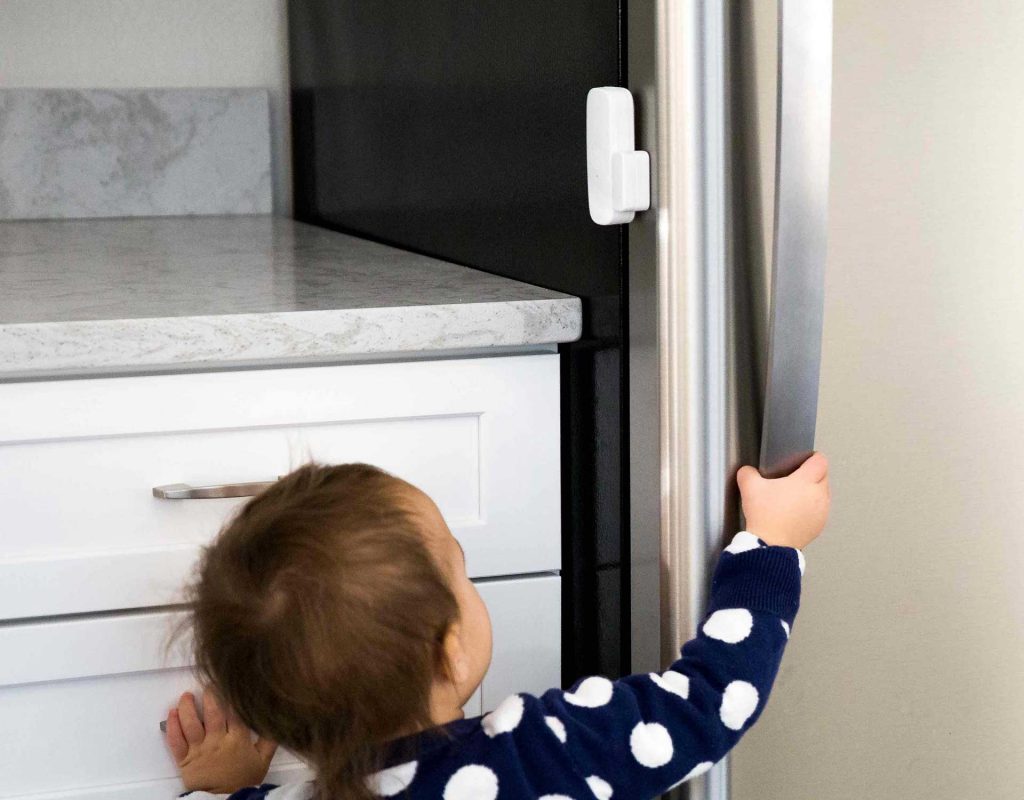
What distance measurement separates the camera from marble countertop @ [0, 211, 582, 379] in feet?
3.05

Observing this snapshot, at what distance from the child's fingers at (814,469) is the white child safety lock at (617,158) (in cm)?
21

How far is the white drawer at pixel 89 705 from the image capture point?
38.2 inches

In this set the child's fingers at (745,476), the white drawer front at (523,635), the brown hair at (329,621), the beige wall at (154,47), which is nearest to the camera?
the brown hair at (329,621)

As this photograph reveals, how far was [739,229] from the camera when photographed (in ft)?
2.71

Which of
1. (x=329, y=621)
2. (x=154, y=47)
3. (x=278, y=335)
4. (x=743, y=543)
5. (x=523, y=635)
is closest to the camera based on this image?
(x=329, y=621)

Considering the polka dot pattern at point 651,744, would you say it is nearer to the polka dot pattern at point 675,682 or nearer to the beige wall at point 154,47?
the polka dot pattern at point 675,682

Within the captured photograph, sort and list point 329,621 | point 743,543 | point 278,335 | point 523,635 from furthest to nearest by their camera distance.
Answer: point 523,635 → point 278,335 → point 743,543 → point 329,621

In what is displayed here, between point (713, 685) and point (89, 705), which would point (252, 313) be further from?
point (713, 685)

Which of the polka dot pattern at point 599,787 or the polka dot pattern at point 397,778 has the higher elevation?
the polka dot pattern at point 397,778

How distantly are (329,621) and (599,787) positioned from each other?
197 millimetres

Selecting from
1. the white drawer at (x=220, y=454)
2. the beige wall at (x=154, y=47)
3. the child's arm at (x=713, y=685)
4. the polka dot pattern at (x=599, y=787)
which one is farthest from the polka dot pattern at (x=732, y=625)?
the beige wall at (x=154, y=47)

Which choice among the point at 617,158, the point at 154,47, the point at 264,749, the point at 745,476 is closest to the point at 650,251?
the point at 617,158

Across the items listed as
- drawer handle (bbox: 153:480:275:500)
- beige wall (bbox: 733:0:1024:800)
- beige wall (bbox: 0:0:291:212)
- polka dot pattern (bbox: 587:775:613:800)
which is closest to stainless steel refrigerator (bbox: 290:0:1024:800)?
beige wall (bbox: 733:0:1024:800)

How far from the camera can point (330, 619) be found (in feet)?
2.40
